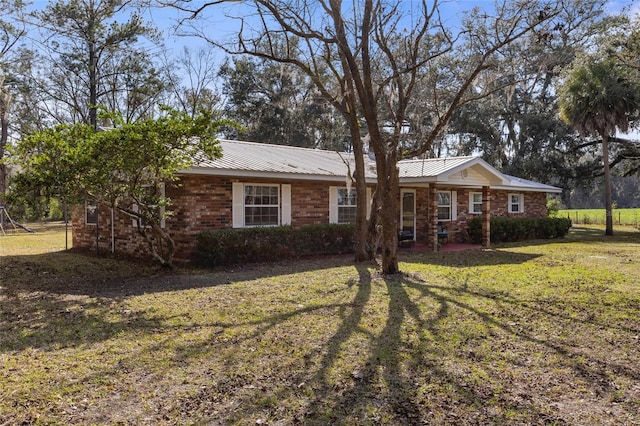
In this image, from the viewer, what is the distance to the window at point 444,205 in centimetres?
1758

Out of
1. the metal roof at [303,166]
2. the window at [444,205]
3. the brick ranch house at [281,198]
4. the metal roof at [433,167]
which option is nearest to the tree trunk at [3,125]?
the brick ranch house at [281,198]

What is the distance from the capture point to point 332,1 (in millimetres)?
9000

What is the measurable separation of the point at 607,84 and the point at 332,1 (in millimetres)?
16765

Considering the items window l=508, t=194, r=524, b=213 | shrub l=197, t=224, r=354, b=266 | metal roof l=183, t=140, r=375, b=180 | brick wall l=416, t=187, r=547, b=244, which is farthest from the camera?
window l=508, t=194, r=524, b=213

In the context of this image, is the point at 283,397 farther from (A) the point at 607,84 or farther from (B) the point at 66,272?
(A) the point at 607,84

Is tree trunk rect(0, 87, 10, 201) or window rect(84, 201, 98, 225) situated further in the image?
tree trunk rect(0, 87, 10, 201)

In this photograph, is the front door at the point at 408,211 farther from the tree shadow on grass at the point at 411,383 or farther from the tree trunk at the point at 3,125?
the tree trunk at the point at 3,125

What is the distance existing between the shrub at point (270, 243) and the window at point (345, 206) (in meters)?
1.09

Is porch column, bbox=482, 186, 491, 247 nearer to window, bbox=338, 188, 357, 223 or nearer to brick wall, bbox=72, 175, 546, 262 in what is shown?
brick wall, bbox=72, 175, 546, 262

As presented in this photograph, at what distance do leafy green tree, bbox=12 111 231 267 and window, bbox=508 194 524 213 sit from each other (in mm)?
15929

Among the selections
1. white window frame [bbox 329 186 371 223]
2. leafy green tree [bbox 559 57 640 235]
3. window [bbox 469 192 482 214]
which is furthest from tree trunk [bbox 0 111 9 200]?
leafy green tree [bbox 559 57 640 235]

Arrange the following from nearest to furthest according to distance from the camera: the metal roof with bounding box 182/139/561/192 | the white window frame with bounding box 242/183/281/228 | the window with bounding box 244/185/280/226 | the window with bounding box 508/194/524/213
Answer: the metal roof with bounding box 182/139/561/192
the white window frame with bounding box 242/183/281/228
the window with bounding box 244/185/280/226
the window with bounding box 508/194/524/213

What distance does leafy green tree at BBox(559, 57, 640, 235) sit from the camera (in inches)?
805

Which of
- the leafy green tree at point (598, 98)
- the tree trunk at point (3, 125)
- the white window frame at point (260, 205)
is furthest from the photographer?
the tree trunk at point (3, 125)
